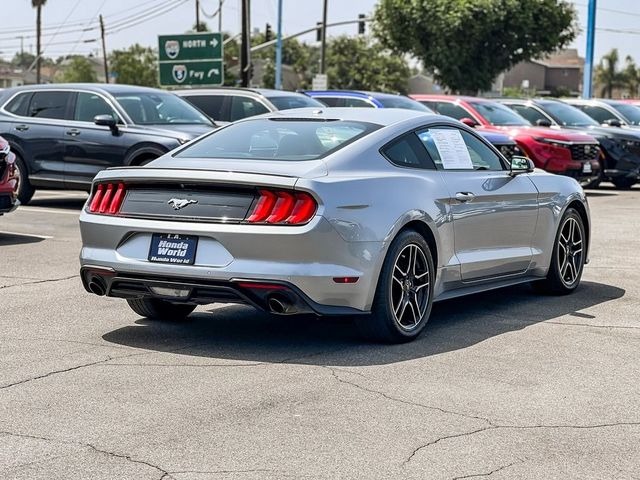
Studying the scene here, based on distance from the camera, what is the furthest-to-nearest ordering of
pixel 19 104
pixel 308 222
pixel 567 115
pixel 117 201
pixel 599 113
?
pixel 599 113 < pixel 567 115 < pixel 19 104 < pixel 117 201 < pixel 308 222

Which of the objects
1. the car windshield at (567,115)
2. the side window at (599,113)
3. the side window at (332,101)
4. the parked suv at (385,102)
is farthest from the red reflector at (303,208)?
the side window at (599,113)

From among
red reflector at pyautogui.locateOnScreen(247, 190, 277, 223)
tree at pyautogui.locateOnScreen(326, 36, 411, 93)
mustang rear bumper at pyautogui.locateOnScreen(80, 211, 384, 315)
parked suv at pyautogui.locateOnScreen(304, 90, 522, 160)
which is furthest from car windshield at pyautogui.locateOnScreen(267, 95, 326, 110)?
tree at pyautogui.locateOnScreen(326, 36, 411, 93)

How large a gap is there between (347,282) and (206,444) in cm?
199

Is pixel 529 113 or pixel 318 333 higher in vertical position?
pixel 529 113

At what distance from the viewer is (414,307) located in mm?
7582

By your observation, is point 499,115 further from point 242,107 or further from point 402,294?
point 402,294

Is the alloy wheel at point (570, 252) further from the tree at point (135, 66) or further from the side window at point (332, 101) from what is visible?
the tree at point (135, 66)

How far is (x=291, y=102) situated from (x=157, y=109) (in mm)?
3101

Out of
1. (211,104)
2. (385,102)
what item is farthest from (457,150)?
(385,102)

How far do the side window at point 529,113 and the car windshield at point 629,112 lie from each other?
2.89m

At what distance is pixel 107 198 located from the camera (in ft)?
24.6

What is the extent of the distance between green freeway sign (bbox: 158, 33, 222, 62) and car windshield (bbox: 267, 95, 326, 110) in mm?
16912

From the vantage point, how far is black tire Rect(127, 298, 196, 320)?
317 inches

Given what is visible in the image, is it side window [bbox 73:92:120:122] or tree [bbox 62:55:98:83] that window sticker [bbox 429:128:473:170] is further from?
tree [bbox 62:55:98:83]
